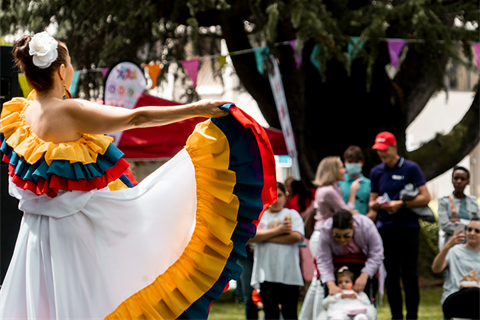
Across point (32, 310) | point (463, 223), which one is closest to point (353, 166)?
point (463, 223)

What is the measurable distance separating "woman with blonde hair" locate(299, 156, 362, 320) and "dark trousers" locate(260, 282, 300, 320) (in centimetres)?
10

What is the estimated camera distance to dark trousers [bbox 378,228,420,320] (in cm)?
546

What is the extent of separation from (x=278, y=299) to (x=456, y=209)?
6.21 ft

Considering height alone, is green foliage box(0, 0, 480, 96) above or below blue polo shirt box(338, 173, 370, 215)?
above

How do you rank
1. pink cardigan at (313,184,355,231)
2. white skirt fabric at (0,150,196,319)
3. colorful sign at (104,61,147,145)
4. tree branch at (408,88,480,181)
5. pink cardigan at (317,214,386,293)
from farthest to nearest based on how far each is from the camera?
1. tree branch at (408,88,480,181)
2. colorful sign at (104,61,147,145)
3. pink cardigan at (313,184,355,231)
4. pink cardigan at (317,214,386,293)
5. white skirt fabric at (0,150,196,319)

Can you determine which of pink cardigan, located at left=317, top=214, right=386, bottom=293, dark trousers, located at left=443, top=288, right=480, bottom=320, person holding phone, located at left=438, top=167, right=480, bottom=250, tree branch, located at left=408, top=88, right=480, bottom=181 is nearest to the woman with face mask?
person holding phone, located at left=438, top=167, right=480, bottom=250

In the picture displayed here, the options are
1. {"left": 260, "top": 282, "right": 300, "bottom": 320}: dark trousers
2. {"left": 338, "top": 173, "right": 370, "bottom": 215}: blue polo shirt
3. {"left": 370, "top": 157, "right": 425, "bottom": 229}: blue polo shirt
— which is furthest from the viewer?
{"left": 338, "top": 173, "right": 370, "bottom": 215}: blue polo shirt

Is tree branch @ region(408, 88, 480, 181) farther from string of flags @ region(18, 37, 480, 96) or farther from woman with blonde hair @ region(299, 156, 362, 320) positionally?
woman with blonde hair @ region(299, 156, 362, 320)

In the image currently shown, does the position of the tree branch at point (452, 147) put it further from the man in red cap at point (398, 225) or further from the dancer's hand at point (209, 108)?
the dancer's hand at point (209, 108)

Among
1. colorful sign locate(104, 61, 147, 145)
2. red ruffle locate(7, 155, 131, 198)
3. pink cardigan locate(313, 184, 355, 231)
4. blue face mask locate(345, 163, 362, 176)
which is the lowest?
pink cardigan locate(313, 184, 355, 231)

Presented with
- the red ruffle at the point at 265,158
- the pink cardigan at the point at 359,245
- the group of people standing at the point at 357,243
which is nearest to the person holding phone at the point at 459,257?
the group of people standing at the point at 357,243

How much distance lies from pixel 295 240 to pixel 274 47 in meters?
2.77

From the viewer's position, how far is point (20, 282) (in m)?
2.73

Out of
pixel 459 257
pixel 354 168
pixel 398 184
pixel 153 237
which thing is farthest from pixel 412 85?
pixel 153 237
